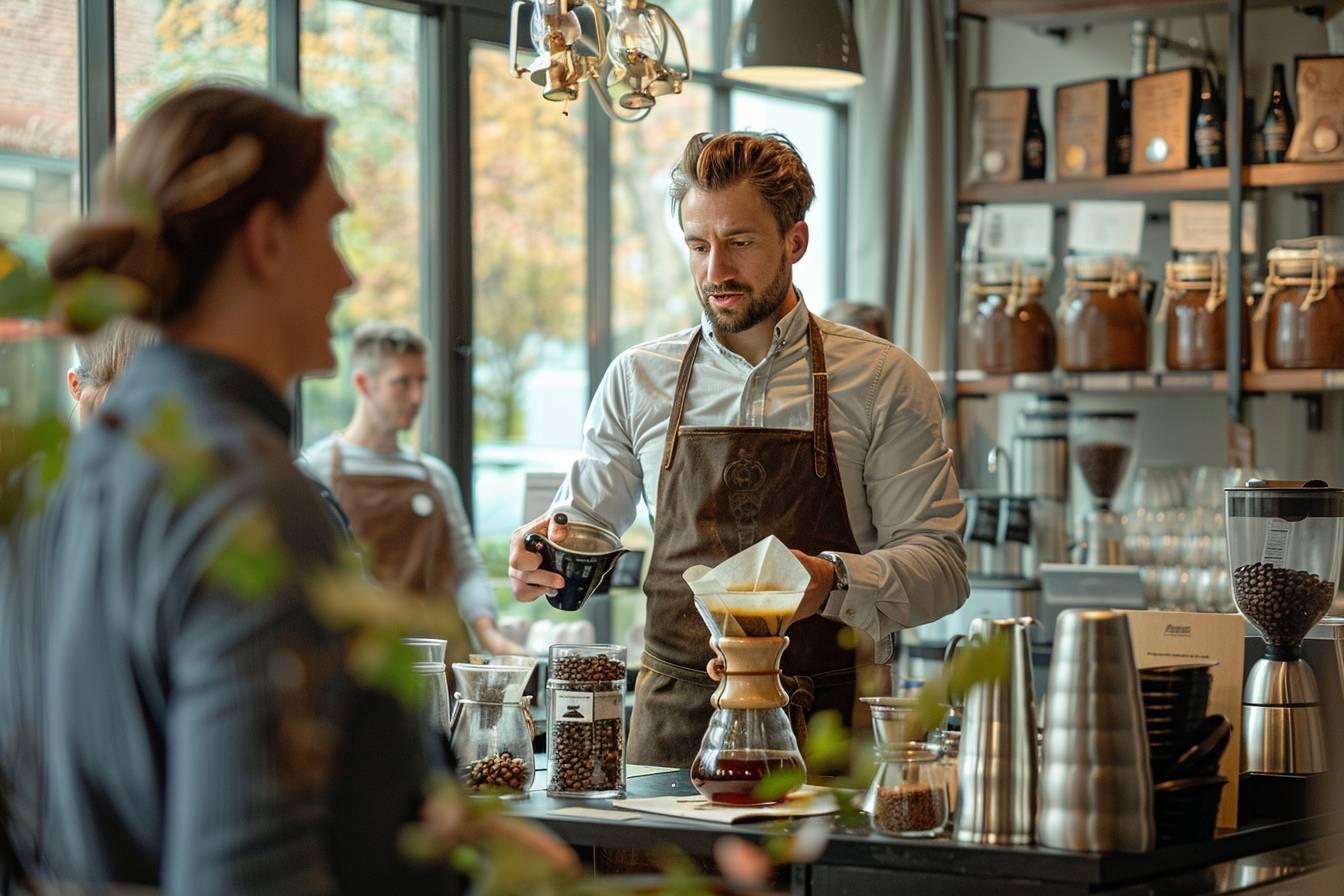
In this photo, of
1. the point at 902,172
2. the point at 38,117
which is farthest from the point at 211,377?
the point at 902,172

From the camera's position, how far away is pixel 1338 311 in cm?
445

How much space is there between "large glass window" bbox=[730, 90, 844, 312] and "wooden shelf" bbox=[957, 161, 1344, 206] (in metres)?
1.02

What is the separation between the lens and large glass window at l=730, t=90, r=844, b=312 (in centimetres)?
613

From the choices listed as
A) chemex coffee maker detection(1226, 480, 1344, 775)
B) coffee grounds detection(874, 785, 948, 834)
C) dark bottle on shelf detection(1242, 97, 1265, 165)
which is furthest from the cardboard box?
dark bottle on shelf detection(1242, 97, 1265, 165)

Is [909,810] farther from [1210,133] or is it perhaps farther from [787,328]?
[1210,133]

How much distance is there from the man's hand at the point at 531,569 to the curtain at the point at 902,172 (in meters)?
3.20

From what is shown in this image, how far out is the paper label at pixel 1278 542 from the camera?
99.0 inches

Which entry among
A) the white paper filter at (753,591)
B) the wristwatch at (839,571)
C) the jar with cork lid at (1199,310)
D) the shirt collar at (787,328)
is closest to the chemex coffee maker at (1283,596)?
the wristwatch at (839,571)

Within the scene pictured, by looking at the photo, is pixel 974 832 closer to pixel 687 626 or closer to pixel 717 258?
pixel 687 626

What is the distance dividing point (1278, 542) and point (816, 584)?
68 cm

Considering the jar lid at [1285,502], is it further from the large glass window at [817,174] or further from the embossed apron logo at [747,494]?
the large glass window at [817,174]

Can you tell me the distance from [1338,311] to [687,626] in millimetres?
2391

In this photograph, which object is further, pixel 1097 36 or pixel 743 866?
pixel 1097 36

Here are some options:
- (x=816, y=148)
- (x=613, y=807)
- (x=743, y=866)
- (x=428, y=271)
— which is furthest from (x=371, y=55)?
(x=743, y=866)
